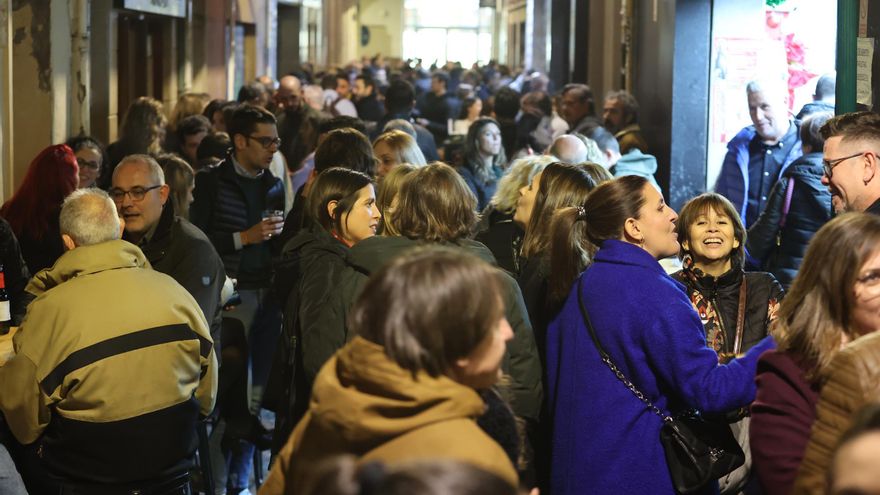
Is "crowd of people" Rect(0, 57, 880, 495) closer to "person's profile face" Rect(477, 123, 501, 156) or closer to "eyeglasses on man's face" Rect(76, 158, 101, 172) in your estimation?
"eyeglasses on man's face" Rect(76, 158, 101, 172)

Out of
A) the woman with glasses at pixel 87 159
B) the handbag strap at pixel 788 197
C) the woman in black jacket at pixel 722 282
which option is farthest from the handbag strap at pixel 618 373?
the woman with glasses at pixel 87 159

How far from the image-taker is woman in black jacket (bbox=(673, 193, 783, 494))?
4.41 m

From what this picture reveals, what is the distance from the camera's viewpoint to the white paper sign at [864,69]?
5441 millimetres

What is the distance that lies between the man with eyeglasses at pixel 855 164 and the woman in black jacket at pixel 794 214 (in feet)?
4.71

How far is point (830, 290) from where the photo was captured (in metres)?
2.98

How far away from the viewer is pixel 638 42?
12086mm

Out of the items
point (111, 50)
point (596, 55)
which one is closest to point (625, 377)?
point (111, 50)

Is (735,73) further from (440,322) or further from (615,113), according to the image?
(440,322)

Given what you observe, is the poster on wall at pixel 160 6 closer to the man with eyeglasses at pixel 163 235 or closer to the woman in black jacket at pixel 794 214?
the man with eyeglasses at pixel 163 235

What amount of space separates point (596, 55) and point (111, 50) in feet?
25.2

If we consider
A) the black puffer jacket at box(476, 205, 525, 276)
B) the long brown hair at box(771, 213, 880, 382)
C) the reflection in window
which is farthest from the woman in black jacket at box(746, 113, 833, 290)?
the reflection in window

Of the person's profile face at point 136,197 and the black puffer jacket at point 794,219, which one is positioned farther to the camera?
the black puffer jacket at point 794,219

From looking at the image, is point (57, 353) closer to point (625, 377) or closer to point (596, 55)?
point (625, 377)

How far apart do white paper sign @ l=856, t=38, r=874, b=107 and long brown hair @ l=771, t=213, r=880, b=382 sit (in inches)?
104
